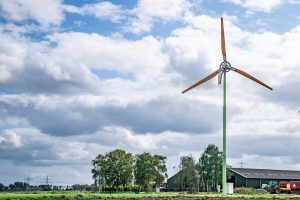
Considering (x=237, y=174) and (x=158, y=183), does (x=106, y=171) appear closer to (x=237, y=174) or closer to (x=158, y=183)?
(x=158, y=183)

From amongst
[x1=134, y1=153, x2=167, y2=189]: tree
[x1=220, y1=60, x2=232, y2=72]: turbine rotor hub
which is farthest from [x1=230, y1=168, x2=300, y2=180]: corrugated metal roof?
[x1=220, y1=60, x2=232, y2=72]: turbine rotor hub

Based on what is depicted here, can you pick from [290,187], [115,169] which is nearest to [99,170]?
[115,169]

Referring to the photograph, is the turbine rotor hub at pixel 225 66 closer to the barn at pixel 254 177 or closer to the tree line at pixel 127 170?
the tree line at pixel 127 170

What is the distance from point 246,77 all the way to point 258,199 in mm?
27418

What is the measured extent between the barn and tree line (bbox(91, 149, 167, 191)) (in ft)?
88.5

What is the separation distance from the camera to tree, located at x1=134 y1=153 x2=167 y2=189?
106 m

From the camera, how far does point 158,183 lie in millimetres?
109938

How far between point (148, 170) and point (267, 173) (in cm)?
4758

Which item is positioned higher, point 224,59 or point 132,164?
point 224,59

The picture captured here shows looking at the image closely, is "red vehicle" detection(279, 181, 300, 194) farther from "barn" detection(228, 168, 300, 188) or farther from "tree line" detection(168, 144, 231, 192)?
"barn" detection(228, 168, 300, 188)

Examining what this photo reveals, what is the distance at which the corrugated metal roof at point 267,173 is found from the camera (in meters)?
133

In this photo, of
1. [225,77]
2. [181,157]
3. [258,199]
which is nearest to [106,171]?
[181,157]

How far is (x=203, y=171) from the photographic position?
372 feet

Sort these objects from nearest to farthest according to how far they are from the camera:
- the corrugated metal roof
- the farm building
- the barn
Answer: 1. the farm building
2. the barn
3. the corrugated metal roof
